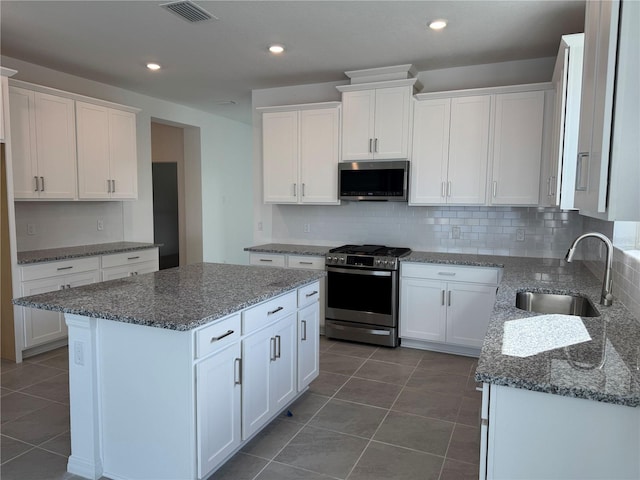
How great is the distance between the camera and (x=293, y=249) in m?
4.70

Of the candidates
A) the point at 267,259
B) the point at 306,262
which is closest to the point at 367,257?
the point at 306,262

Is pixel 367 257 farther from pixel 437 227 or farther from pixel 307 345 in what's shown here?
pixel 307 345

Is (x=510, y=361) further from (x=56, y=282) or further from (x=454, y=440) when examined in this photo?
(x=56, y=282)

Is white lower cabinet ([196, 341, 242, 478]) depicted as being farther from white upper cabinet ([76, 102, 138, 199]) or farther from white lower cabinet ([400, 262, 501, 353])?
white upper cabinet ([76, 102, 138, 199])

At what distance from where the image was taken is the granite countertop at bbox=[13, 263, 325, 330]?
195 cm

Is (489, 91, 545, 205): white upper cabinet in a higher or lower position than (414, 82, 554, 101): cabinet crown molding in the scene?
lower

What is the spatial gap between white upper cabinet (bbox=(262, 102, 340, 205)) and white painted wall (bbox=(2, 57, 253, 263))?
1766 millimetres

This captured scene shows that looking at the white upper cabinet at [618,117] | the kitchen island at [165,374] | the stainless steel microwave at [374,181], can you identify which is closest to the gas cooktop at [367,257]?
the stainless steel microwave at [374,181]

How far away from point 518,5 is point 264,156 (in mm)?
2845

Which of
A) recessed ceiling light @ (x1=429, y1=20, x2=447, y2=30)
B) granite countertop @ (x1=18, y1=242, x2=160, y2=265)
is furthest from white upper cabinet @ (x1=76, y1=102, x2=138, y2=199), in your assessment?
recessed ceiling light @ (x1=429, y1=20, x2=447, y2=30)

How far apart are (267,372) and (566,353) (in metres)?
1.57

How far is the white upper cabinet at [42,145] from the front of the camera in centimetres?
380

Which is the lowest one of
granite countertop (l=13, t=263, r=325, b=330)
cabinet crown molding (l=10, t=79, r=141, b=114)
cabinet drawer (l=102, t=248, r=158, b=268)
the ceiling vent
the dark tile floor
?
the dark tile floor

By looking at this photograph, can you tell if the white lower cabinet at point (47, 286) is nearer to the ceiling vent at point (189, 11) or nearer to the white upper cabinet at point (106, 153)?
the white upper cabinet at point (106, 153)
